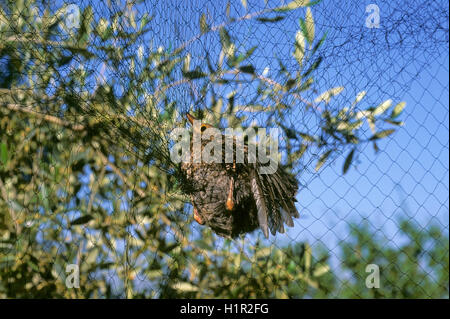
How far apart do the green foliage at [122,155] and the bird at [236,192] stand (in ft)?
0.27

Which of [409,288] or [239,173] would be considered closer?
[239,173]

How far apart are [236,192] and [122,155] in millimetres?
565

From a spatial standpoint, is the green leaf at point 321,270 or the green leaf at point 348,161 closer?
the green leaf at point 348,161

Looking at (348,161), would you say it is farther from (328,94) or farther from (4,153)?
(4,153)

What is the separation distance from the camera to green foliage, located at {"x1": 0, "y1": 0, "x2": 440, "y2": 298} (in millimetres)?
1646

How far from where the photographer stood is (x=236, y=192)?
5.20ft

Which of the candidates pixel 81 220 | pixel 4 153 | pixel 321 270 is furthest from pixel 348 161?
pixel 4 153

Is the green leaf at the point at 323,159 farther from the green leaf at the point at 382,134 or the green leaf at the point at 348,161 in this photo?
the green leaf at the point at 382,134

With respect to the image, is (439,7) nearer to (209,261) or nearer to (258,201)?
(258,201)

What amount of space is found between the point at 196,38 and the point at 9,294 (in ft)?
3.31

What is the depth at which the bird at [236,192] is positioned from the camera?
1.55 metres

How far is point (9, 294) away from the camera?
6.14ft

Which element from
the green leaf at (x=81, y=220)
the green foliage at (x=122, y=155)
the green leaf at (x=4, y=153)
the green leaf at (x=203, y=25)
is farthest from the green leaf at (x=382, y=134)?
the green leaf at (x=4, y=153)
